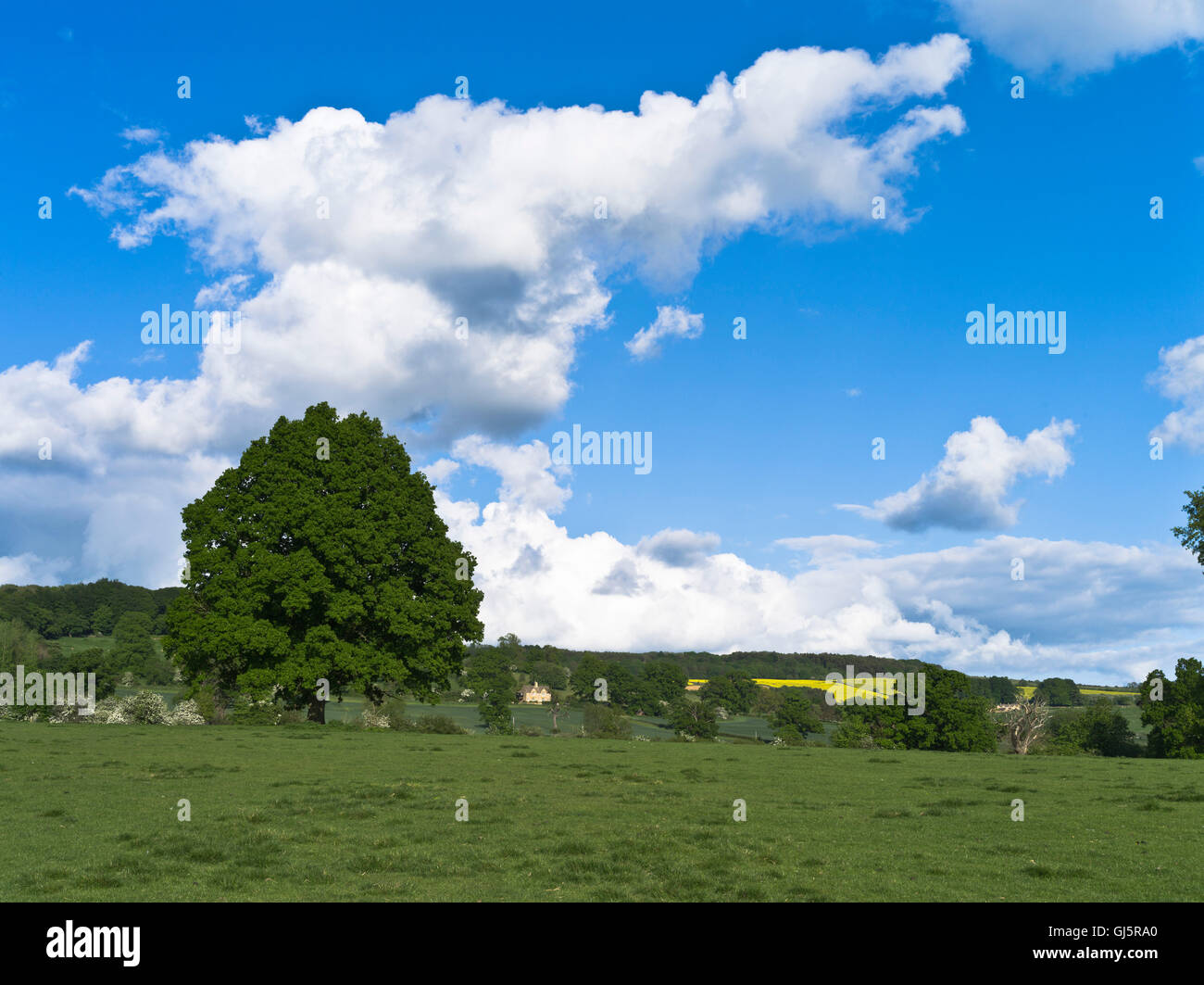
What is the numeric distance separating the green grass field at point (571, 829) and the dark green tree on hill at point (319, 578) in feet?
44.2

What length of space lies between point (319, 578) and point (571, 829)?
32.9 m

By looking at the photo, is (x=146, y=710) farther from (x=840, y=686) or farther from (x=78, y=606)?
(x=78, y=606)

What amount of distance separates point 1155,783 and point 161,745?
37.5 meters

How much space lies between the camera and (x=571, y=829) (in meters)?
17.5

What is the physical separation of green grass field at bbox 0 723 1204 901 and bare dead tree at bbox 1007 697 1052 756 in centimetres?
4046

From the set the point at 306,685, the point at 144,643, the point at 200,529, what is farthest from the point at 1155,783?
the point at 144,643

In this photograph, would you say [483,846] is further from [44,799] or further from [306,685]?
[306,685]

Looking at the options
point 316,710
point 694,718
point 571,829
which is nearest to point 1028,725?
point 694,718

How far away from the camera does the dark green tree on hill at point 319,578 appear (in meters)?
47.1

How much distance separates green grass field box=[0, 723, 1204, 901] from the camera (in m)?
12.8

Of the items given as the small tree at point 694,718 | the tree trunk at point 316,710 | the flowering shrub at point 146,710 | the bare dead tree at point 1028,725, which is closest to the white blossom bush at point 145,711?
the flowering shrub at point 146,710

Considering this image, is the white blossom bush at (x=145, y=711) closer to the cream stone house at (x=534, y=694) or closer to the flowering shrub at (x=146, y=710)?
the flowering shrub at (x=146, y=710)

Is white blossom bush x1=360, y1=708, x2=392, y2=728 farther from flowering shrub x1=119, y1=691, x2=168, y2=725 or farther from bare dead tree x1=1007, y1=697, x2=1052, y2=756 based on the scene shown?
bare dead tree x1=1007, y1=697, x2=1052, y2=756
